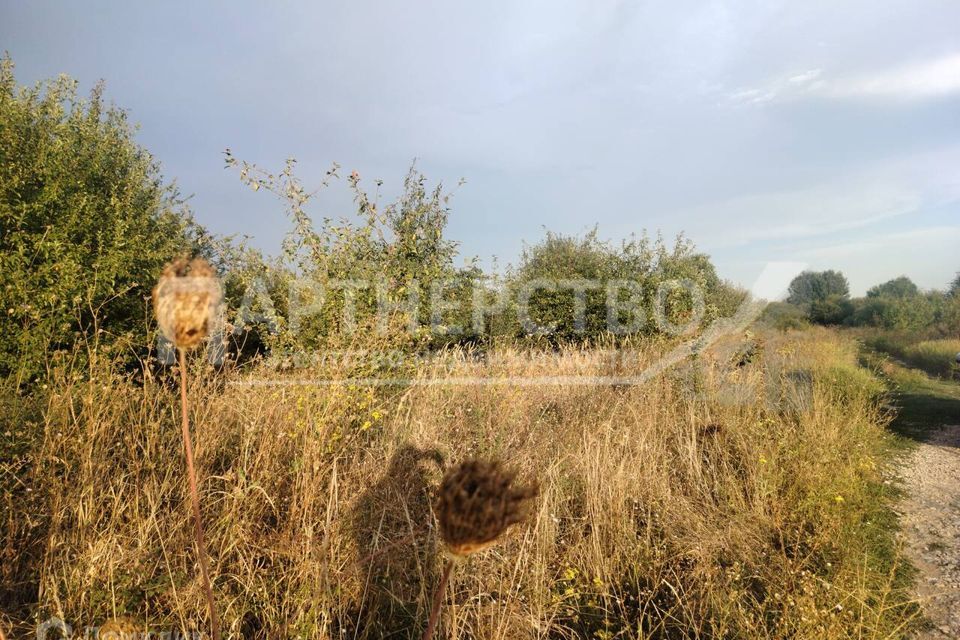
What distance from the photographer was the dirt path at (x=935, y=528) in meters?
3.15

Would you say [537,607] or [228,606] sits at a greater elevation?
[228,606]

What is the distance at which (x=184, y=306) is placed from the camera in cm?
90

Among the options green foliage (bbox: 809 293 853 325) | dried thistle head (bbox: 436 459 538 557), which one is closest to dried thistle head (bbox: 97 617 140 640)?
dried thistle head (bbox: 436 459 538 557)

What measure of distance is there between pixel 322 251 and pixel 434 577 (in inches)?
159

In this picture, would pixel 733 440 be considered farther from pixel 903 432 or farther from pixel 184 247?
pixel 184 247

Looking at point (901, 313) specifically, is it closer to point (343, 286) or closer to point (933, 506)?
point (933, 506)

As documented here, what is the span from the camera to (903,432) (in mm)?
7809

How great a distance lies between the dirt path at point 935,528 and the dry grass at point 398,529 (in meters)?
0.19

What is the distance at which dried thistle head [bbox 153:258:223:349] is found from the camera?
2.95 feet

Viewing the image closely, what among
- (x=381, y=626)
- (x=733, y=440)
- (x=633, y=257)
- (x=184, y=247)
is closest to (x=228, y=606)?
(x=381, y=626)

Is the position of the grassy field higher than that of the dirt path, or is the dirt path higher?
the grassy field

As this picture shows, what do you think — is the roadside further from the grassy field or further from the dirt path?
the grassy field

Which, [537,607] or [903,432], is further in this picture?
[903,432]

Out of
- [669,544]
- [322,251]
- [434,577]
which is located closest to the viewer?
[434,577]
